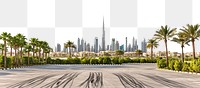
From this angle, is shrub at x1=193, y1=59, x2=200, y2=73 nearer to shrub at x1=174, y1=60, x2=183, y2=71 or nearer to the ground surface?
the ground surface

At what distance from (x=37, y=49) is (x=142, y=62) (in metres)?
40.7

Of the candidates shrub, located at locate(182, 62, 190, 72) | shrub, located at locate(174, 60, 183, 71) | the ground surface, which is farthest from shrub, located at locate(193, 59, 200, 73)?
shrub, located at locate(174, 60, 183, 71)

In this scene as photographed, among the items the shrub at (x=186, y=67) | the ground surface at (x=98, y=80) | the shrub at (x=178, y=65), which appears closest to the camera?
the ground surface at (x=98, y=80)

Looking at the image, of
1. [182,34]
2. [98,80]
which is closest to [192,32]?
[182,34]

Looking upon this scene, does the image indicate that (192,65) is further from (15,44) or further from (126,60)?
(126,60)

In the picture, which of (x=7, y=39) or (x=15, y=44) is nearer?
(x=7, y=39)

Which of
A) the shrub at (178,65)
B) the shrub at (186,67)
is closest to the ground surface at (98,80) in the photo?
the shrub at (186,67)

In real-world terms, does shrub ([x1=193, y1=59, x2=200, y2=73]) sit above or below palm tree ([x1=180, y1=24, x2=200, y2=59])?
below

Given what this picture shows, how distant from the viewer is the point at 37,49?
4766 inches

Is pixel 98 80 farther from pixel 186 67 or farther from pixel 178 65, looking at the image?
pixel 178 65

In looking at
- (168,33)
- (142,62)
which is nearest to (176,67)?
(168,33)

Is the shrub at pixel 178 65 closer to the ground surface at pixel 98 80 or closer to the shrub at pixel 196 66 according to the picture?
the shrub at pixel 196 66

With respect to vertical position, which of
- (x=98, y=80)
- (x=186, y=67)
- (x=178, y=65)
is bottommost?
(x=98, y=80)

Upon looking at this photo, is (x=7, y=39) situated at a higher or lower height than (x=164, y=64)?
higher
